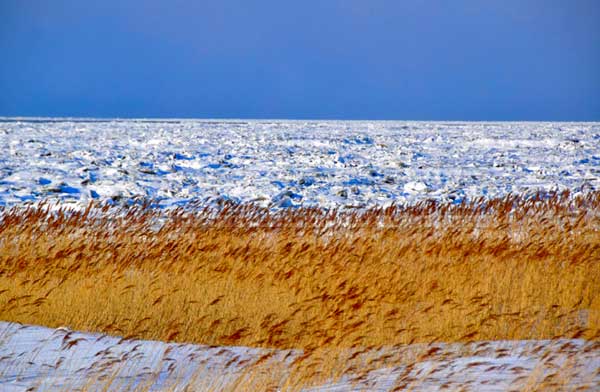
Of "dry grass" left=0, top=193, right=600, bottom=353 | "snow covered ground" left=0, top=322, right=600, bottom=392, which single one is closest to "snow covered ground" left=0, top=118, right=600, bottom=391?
"snow covered ground" left=0, top=322, right=600, bottom=392

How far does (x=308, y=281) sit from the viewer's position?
6434 millimetres

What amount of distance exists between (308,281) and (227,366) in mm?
2485

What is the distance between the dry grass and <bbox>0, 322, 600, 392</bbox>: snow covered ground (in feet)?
1.00

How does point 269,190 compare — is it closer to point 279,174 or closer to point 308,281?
point 279,174

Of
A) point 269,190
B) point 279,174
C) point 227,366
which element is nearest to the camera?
point 227,366

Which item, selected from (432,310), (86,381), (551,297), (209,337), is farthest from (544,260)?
(86,381)

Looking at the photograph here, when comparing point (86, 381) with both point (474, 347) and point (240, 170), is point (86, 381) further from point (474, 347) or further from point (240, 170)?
point (240, 170)

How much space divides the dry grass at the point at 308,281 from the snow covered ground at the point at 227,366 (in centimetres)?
30

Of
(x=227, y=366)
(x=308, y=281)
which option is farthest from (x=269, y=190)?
(x=227, y=366)

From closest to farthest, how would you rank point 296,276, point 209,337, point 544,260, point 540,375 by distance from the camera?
point 540,375 < point 209,337 < point 296,276 < point 544,260

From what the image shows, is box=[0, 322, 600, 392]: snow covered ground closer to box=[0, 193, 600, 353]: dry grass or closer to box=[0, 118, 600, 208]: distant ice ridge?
box=[0, 193, 600, 353]: dry grass

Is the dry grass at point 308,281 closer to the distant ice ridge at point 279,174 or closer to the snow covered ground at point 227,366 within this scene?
the snow covered ground at point 227,366

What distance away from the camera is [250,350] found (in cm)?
472

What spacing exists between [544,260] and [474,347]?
2.97 meters
